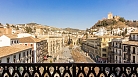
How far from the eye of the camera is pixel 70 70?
388 cm

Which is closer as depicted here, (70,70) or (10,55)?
(70,70)

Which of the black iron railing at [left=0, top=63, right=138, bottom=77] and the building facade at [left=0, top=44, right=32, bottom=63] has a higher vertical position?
the black iron railing at [left=0, top=63, right=138, bottom=77]

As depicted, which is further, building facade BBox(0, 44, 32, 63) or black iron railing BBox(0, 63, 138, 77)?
building facade BBox(0, 44, 32, 63)

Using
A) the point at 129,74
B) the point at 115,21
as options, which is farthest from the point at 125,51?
the point at 115,21

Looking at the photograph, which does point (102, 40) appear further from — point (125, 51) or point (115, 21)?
point (115, 21)

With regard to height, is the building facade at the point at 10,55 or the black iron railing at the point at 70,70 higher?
the black iron railing at the point at 70,70

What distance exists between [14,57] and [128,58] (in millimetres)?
19208

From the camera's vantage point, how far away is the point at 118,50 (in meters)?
33.5

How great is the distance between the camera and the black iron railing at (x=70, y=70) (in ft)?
12.3

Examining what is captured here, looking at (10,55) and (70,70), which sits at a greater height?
(70,70)

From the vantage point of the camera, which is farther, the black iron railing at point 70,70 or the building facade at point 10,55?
the building facade at point 10,55

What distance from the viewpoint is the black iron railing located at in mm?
3758

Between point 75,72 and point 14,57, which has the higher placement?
point 75,72

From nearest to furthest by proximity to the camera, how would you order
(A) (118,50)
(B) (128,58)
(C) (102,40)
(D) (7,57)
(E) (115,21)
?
(D) (7,57), (B) (128,58), (A) (118,50), (C) (102,40), (E) (115,21)
